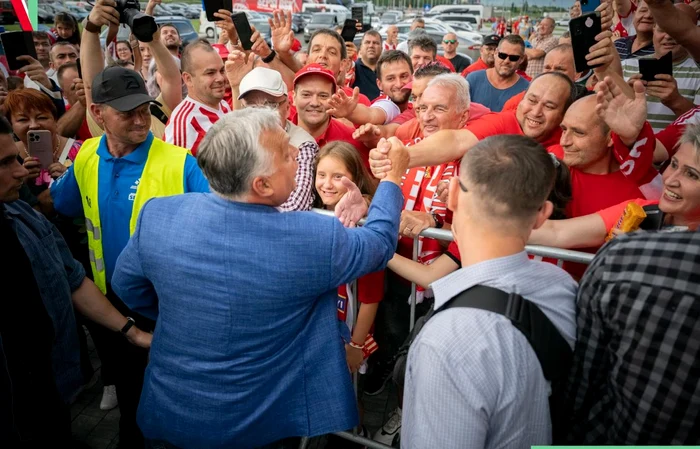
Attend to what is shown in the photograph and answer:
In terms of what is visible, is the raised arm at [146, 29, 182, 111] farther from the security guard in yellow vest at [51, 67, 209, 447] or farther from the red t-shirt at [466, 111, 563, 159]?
the red t-shirt at [466, 111, 563, 159]

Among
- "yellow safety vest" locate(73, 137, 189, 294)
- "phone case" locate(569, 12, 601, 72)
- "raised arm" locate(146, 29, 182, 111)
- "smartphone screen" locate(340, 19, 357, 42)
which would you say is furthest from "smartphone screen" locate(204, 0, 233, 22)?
"smartphone screen" locate(340, 19, 357, 42)

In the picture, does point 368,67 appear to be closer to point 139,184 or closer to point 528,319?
point 139,184

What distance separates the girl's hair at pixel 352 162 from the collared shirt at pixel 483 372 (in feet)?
4.77

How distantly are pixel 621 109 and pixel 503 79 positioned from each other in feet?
10.9

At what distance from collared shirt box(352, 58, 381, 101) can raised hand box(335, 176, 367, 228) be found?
482 cm

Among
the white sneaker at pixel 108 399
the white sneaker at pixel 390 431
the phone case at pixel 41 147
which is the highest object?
the phone case at pixel 41 147

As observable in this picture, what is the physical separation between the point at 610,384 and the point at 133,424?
8.70 ft

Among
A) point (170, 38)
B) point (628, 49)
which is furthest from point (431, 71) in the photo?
point (170, 38)

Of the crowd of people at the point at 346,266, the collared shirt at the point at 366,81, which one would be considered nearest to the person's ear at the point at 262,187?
the crowd of people at the point at 346,266

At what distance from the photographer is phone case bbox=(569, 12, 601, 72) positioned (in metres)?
2.88

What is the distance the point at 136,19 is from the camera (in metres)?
3.55

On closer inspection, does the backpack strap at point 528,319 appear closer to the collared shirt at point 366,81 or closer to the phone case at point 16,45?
the phone case at point 16,45

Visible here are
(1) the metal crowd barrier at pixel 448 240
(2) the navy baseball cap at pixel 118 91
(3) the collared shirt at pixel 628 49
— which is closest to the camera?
(1) the metal crowd barrier at pixel 448 240

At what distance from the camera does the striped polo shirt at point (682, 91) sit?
4016 mm
